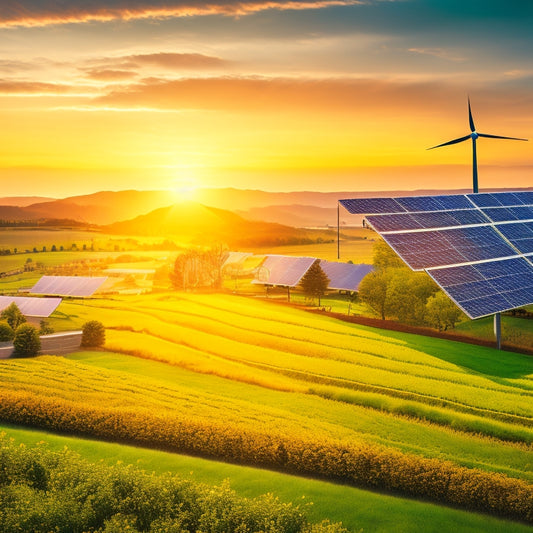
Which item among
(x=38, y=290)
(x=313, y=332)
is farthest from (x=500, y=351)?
(x=38, y=290)

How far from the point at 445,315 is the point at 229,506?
2696cm

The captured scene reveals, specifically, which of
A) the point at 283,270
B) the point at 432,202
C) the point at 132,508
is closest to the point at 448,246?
the point at 432,202

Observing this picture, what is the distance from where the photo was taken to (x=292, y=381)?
2950 cm

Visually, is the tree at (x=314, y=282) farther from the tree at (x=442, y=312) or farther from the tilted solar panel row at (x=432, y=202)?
the tree at (x=442, y=312)

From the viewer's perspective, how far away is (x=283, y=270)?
62531 millimetres

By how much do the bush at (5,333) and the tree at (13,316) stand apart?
2.89 meters

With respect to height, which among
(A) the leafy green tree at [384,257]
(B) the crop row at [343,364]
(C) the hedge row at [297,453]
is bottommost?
(C) the hedge row at [297,453]

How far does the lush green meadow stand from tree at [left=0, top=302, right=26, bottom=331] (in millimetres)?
7235

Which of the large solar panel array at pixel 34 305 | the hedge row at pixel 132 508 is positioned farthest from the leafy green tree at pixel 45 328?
the hedge row at pixel 132 508

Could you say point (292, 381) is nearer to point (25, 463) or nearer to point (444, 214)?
point (25, 463)

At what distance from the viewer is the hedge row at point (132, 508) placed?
15.1 m

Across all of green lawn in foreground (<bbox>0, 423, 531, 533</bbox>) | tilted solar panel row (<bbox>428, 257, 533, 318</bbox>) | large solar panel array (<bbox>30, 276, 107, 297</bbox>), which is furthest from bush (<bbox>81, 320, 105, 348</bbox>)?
tilted solar panel row (<bbox>428, 257, 533, 318</bbox>)

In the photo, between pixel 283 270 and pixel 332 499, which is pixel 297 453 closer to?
pixel 332 499

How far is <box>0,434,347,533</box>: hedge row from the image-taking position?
1511 cm
